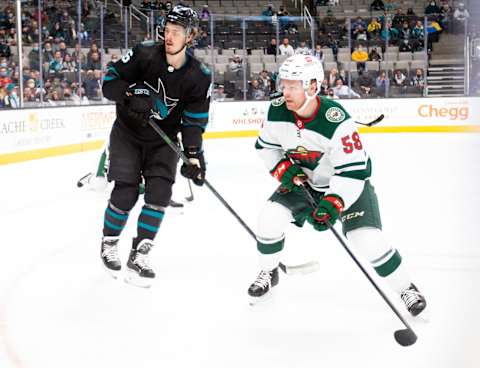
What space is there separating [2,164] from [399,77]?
6294 mm

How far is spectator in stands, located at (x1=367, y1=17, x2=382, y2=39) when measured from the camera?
10.6 m

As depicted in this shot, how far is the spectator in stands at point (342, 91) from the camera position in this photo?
33.9 ft

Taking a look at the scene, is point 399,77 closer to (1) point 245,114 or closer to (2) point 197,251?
(1) point 245,114

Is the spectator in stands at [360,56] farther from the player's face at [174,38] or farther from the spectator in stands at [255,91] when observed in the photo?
the player's face at [174,38]

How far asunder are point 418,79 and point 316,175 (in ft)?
27.1

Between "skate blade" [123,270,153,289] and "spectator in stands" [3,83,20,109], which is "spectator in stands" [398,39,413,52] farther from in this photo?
"skate blade" [123,270,153,289]

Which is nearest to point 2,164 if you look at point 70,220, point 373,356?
point 70,220

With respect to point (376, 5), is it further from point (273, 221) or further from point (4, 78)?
point (273, 221)

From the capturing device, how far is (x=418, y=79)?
33.9ft

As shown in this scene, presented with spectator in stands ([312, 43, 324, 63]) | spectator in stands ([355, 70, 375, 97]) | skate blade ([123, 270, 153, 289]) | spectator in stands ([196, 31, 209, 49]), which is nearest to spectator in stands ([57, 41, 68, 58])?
Answer: spectator in stands ([196, 31, 209, 49])

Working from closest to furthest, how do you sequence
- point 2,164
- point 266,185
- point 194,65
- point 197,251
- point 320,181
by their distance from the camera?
1. point 320,181
2. point 194,65
3. point 197,251
4. point 266,185
5. point 2,164

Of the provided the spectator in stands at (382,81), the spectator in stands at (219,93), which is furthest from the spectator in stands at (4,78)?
the spectator in stands at (382,81)

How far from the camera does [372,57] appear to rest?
34.3 feet

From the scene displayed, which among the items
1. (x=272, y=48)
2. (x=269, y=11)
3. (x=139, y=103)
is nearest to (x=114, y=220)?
(x=139, y=103)
